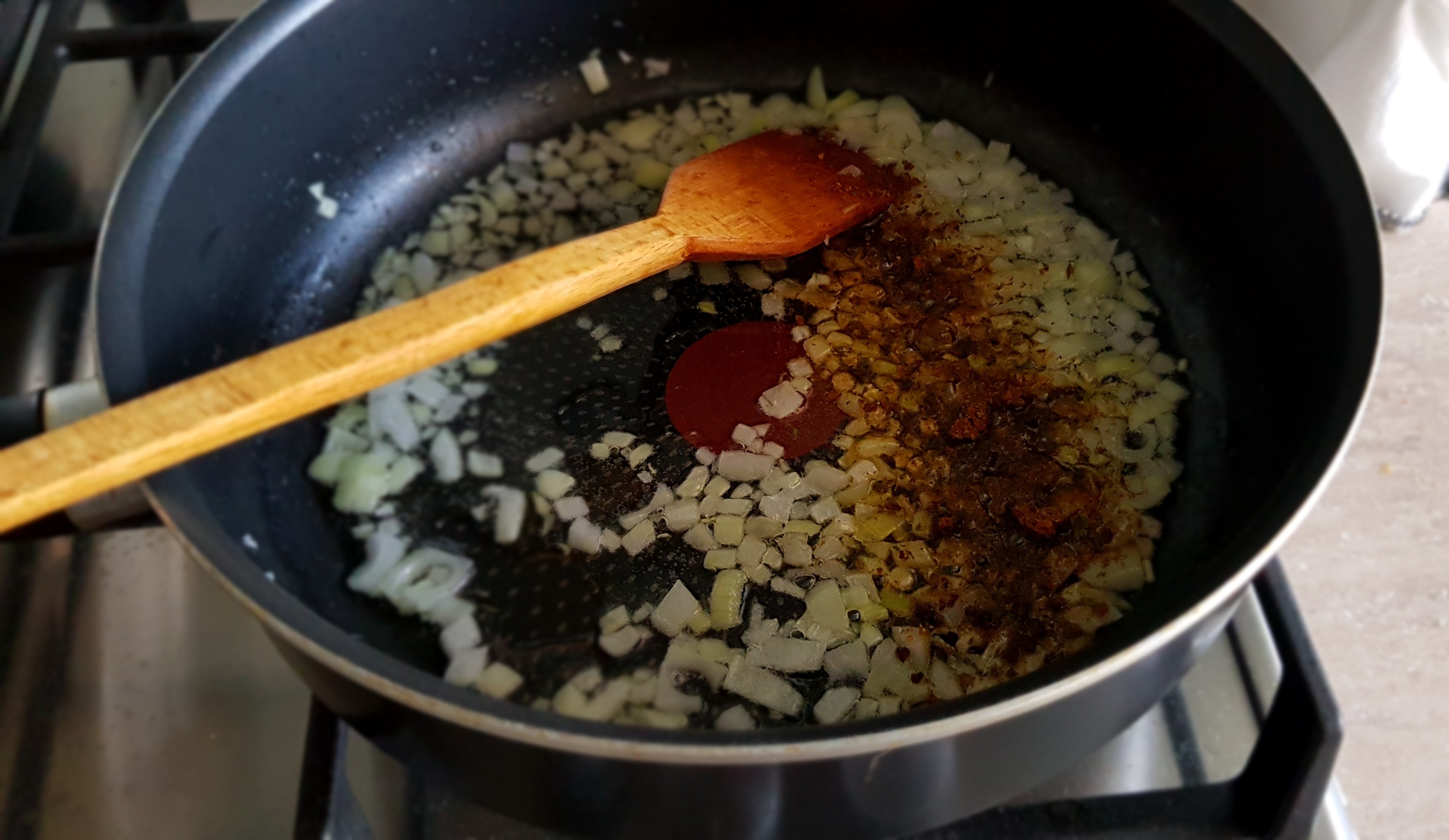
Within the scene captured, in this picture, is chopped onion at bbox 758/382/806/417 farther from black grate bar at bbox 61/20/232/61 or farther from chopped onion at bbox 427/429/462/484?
black grate bar at bbox 61/20/232/61

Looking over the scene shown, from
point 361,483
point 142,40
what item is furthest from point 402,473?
point 142,40

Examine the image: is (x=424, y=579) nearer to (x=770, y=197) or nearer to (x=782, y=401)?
(x=782, y=401)

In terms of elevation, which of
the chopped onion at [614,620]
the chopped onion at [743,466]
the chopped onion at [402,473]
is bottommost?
the chopped onion at [614,620]

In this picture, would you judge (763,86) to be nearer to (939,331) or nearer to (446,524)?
(939,331)

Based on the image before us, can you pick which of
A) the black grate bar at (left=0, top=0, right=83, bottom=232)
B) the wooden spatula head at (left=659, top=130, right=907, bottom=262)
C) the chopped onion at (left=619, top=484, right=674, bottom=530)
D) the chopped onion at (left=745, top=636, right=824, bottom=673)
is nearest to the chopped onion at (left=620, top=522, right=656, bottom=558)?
the chopped onion at (left=619, top=484, right=674, bottom=530)

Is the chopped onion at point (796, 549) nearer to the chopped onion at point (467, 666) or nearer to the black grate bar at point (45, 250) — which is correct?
the chopped onion at point (467, 666)

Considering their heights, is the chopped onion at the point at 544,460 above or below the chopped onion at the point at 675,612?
above

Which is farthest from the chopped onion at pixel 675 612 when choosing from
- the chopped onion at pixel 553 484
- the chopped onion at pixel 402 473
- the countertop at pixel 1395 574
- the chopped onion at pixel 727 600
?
the countertop at pixel 1395 574
